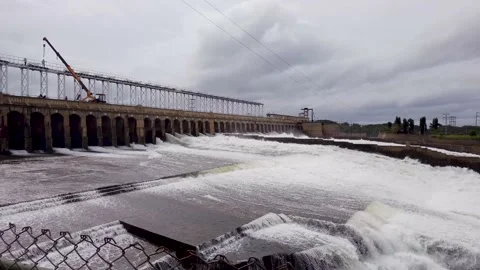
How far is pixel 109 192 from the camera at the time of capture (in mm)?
10148

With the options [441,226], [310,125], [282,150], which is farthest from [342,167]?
[310,125]

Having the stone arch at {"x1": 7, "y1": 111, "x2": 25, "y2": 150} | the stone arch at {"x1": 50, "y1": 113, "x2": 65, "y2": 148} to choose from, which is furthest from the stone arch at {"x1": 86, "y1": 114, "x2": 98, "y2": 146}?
the stone arch at {"x1": 7, "y1": 111, "x2": 25, "y2": 150}

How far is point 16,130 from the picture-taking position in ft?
82.5

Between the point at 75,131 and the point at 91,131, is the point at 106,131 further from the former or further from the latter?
the point at 75,131

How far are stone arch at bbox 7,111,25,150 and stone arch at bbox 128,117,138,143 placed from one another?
990 centimetres

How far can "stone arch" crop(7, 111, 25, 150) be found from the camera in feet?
80.9

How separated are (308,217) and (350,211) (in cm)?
150

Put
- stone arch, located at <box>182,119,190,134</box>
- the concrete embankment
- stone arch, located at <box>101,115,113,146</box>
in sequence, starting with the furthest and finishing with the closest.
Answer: stone arch, located at <box>182,119,190,134</box>, stone arch, located at <box>101,115,113,146</box>, the concrete embankment

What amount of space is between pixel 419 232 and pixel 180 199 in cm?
633

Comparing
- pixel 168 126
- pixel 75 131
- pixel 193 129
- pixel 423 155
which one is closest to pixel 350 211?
pixel 423 155

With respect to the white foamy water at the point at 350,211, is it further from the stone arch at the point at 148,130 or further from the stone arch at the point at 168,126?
the stone arch at the point at 168,126

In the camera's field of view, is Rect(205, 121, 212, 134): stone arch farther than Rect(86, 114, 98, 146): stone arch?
Yes

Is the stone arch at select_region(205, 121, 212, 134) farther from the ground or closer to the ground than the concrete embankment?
farther from the ground

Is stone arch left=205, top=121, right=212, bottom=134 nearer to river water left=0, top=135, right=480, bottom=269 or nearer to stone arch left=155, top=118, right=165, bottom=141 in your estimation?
stone arch left=155, top=118, right=165, bottom=141
